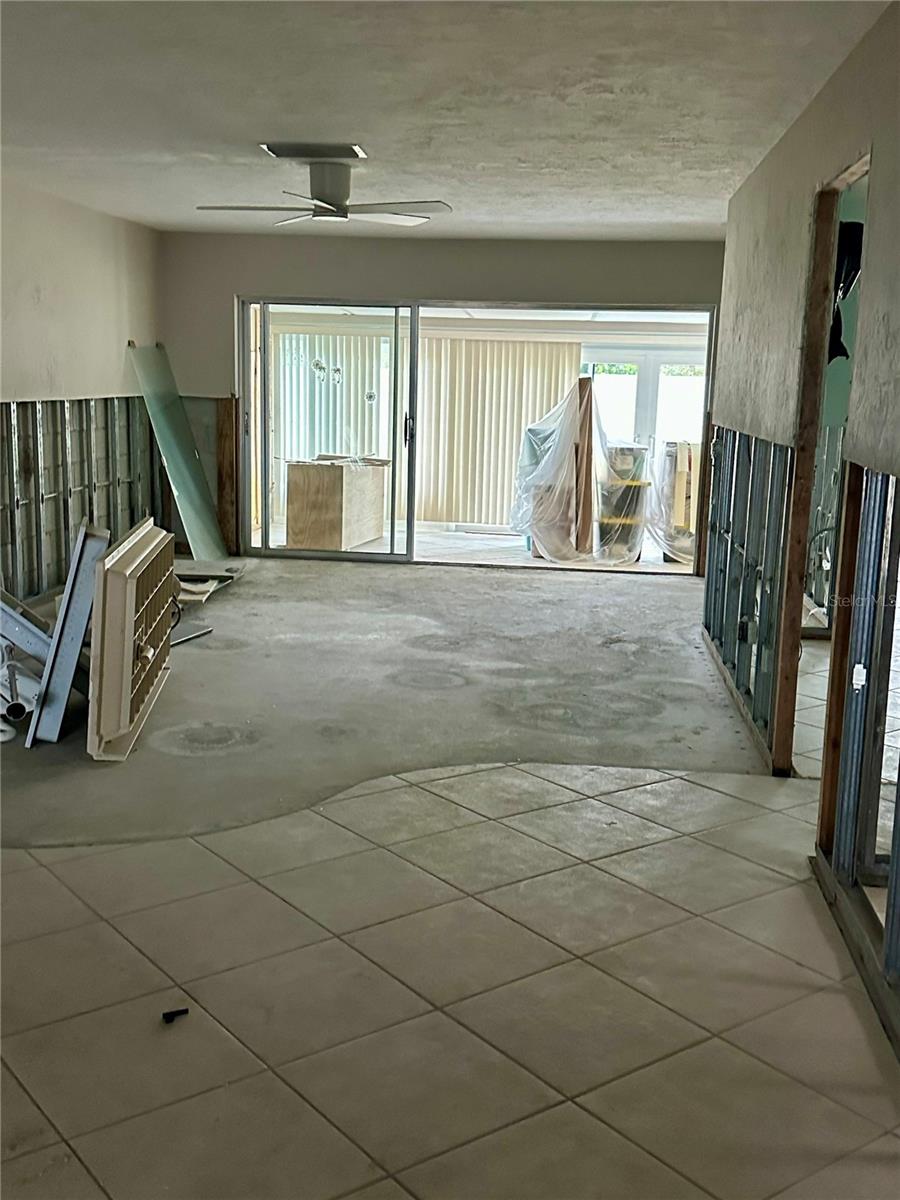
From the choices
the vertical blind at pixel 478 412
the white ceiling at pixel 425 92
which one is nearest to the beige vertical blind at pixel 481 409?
the vertical blind at pixel 478 412

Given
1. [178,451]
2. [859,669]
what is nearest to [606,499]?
[178,451]

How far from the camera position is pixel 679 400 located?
13258 millimetres

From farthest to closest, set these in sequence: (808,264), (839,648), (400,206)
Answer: (400,206) → (808,264) → (839,648)

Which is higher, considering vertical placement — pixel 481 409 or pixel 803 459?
pixel 481 409

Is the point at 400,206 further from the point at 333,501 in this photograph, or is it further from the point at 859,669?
the point at 333,501

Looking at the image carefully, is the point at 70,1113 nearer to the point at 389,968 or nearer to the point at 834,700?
the point at 389,968

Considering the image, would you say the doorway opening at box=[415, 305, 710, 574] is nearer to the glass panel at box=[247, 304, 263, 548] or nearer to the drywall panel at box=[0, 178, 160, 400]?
the glass panel at box=[247, 304, 263, 548]

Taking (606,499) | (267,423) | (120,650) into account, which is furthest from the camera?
(606,499)

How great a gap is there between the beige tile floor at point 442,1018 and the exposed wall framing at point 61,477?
4.04 m

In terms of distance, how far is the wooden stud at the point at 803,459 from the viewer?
4.16 metres

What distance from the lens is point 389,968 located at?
294 centimetres

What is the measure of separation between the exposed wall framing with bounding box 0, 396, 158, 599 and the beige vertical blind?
4.27 metres

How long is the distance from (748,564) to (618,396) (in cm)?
840

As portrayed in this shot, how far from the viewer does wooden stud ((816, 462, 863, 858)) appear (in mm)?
3367
